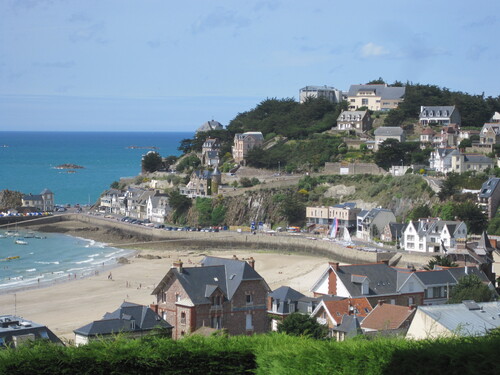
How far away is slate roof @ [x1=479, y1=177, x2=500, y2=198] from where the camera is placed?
54344 mm

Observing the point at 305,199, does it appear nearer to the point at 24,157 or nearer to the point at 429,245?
the point at 429,245

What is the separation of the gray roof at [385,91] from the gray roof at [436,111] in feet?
20.9

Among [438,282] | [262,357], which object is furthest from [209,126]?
[262,357]

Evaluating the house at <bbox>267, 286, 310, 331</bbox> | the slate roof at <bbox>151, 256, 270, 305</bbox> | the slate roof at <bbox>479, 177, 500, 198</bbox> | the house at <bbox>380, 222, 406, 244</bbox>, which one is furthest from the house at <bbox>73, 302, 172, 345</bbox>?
the slate roof at <bbox>479, 177, 500, 198</bbox>

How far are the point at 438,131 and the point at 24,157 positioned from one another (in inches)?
5248

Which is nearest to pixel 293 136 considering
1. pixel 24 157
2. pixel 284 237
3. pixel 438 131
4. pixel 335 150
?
pixel 335 150

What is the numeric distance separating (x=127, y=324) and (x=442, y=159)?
4692 centimetres

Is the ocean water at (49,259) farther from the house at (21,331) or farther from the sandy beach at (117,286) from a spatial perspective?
the house at (21,331)

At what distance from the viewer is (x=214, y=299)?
23.9 metres

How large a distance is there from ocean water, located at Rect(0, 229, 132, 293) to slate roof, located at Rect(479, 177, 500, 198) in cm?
2423

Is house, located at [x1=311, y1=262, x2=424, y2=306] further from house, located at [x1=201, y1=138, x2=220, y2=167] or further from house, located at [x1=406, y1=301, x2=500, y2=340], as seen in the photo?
house, located at [x1=201, y1=138, x2=220, y2=167]

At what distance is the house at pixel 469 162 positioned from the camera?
6146 cm

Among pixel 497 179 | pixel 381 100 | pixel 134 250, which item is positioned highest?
pixel 381 100

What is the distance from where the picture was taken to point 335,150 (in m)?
73.9
